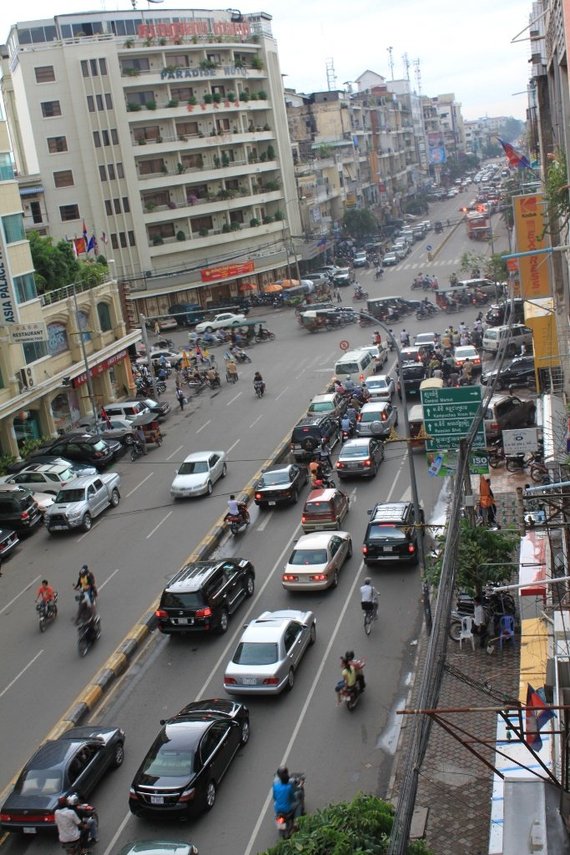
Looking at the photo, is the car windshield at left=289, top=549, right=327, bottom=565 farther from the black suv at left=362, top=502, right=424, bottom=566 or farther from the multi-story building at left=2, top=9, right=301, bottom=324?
the multi-story building at left=2, top=9, right=301, bottom=324

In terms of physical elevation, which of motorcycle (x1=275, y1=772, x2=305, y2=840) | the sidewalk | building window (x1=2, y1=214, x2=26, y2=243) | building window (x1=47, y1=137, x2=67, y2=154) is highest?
building window (x1=47, y1=137, x2=67, y2=154)

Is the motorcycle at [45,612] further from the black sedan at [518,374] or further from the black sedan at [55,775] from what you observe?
the black sedan at [518,374]

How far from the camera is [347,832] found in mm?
12094

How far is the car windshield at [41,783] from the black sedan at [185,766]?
1.31 meters

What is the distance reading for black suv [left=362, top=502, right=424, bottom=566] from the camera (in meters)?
25.9

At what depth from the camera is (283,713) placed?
19609 millimetres

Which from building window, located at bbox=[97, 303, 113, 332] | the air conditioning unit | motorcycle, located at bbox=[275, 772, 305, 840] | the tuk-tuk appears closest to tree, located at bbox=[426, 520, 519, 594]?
motorcycle, located at bbox=[275, 772, 305, 840]

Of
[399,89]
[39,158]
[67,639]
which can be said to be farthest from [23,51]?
[399,89]

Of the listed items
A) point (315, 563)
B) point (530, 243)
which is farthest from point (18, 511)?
point (530, 243)

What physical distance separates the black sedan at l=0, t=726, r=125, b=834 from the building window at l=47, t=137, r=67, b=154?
204ft

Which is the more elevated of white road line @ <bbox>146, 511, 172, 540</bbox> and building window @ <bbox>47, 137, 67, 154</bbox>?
building window @ <bbox>47, 137, 67, 154</bbox>

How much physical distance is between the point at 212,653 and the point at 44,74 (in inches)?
2355

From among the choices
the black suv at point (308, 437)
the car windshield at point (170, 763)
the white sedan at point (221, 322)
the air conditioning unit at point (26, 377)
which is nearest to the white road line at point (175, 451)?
the black suv at point (308, 437)

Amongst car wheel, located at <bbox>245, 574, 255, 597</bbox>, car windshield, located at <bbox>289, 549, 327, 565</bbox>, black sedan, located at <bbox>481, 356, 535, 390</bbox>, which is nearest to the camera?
car wheel, located at <bbox>245, 574, 255, 597</bbox>
